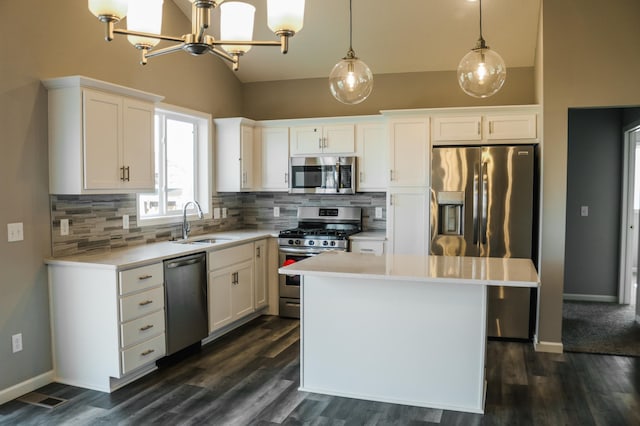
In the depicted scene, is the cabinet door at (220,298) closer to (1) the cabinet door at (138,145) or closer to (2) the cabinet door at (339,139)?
(1) the cabinet door at (138,145)

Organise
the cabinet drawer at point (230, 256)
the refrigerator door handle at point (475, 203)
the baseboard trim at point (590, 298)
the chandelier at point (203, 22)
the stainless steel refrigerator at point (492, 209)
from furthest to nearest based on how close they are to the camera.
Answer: the baseboard trim at point (590, 298) → the refrigerator door handle at point (475, 203) → the stainless steel refrigerator at point (492, 209) → the cabinet drawer at point (230, 256) → the chandelier at point (203, 22)

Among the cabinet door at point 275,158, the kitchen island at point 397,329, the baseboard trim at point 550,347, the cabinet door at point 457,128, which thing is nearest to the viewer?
the kitchen island at point 397,329

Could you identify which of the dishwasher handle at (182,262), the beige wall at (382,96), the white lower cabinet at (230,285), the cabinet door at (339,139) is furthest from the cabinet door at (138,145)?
the beige wall at (382,96)

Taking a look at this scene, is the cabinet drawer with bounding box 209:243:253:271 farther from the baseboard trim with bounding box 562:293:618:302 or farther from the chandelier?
the baseboard trim with bounding box 562:293:618:302

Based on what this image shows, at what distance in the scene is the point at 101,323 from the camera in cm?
337

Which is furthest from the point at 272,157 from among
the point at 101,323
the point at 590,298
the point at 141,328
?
the point at 590,298

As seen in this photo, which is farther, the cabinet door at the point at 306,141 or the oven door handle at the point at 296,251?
the cabinet door at the point at 306,141

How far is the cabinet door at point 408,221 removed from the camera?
4.89 meters

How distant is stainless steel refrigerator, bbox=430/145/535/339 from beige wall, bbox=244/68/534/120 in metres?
0.95

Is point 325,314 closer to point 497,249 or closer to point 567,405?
point 567,405

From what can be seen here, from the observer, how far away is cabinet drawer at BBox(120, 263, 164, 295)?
3.37 meters

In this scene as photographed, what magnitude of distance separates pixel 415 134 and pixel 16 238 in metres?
3.46

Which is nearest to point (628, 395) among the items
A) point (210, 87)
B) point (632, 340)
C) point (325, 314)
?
point (632, 340)

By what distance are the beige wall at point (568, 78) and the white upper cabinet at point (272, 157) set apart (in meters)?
2.68
